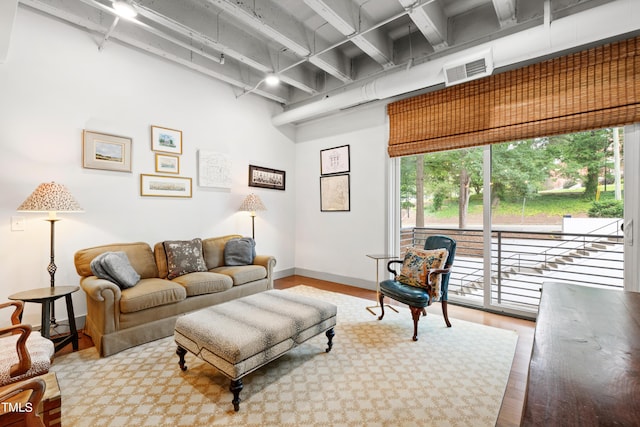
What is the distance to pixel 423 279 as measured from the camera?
10.2 feet

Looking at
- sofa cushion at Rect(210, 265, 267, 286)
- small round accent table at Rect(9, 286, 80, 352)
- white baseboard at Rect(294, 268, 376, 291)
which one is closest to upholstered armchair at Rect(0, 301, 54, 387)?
small round accent table at Rect(9, 286, 80, 352)

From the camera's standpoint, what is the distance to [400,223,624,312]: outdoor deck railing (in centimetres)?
323

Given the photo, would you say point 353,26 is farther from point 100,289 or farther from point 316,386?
point 100,289

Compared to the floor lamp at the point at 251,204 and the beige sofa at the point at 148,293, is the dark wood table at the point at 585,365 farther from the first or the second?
the floor lamp at the point at 251,204

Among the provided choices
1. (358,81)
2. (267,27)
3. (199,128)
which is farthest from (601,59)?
(199,128)

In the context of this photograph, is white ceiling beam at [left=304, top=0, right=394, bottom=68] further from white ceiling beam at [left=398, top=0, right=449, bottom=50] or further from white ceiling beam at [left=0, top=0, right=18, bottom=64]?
white ceiling beam at [left=0, top=0, right=18, bottom=64]

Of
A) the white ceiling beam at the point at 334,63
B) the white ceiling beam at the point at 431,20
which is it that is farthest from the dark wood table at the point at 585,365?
the white ceiling beam at the point at 334,63

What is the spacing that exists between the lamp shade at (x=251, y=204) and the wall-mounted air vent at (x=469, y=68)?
311cm

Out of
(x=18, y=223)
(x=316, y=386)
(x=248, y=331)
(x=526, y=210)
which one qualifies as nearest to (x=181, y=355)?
(x=248, y=331)

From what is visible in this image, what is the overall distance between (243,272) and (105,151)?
215cm

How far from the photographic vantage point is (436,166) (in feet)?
14.1

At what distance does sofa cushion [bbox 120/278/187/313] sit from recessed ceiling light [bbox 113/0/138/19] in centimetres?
252

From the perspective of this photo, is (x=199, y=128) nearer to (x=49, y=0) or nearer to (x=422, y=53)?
(x=49, y=0)

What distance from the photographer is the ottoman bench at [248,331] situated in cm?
190
